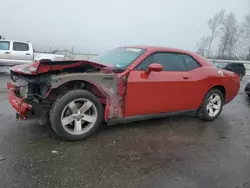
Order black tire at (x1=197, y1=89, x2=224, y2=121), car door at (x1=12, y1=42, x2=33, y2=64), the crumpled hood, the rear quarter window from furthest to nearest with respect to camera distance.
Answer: car door at (x1=12, y1=42, x2=33, y2=64), black tire at (x1=197, y1=89, x2=224, y2=121), the rear quarter window, the crumpled hood

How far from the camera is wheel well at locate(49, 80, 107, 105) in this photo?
3.37 meters

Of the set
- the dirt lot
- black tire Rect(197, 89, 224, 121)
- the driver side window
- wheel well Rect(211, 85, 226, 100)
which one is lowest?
the dirt lot

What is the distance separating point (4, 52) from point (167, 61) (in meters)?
9.94

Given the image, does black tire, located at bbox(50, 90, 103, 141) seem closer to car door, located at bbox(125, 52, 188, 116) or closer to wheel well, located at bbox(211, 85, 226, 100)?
car door, located at bbox(125, 52, 188, 116)

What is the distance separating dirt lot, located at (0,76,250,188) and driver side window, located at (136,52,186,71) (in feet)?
3.75

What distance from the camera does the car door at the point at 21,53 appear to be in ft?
37.4

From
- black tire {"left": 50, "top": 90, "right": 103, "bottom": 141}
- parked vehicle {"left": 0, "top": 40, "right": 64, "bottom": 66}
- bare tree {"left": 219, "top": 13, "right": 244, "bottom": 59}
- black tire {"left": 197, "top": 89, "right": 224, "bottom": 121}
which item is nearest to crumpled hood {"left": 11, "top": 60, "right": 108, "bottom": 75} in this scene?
black tire {"left": 50, "top": 90, "right": 103, "bottom": 141}

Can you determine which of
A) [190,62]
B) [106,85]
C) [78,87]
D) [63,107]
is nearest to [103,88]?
[106,85]

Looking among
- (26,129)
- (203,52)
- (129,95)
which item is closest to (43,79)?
(26,129)

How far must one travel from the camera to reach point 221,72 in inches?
194

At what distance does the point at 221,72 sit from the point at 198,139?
6.12 feet

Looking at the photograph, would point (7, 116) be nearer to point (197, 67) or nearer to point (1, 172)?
point (1, 172)

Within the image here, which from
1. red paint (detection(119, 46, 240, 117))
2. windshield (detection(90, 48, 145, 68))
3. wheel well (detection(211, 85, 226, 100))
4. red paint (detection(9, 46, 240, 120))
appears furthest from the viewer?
wheel well (detection(211, 85, 226, 100))

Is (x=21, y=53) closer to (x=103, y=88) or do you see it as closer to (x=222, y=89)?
(x=103, y=88)
